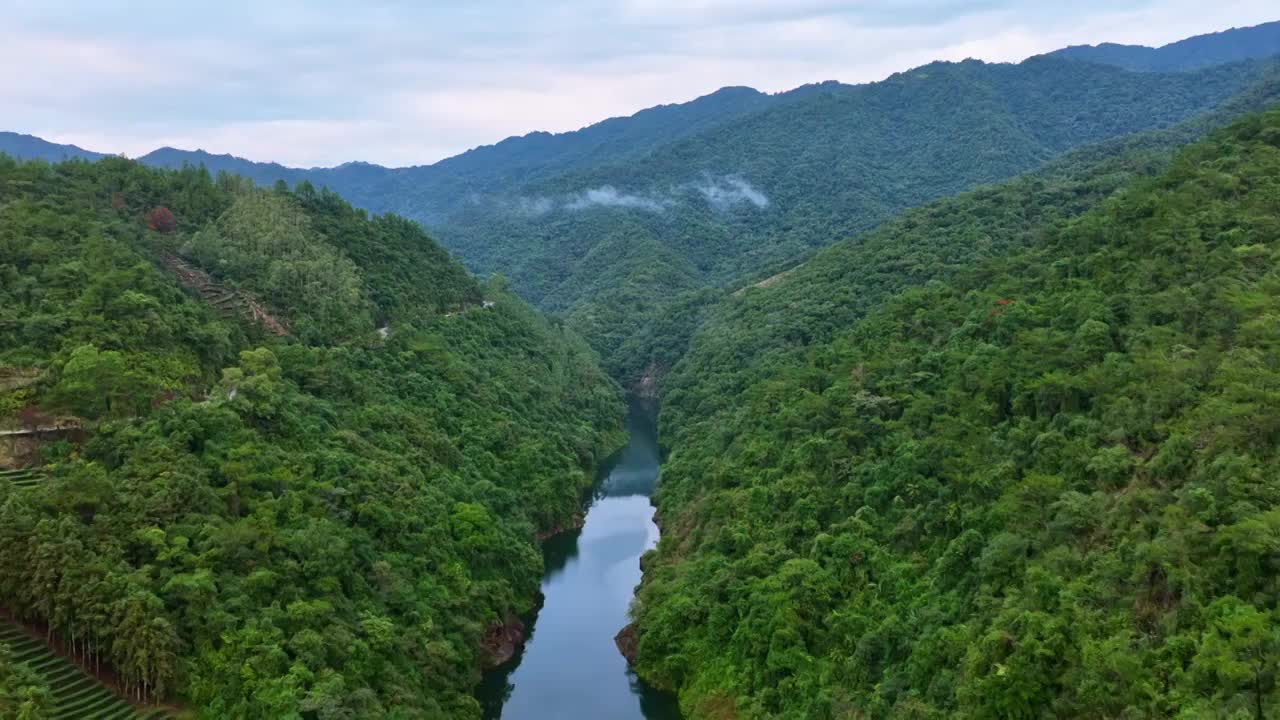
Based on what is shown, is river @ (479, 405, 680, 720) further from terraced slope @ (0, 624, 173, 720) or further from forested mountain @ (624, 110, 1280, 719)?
terraced slope @ (0, 624, 173, 720)

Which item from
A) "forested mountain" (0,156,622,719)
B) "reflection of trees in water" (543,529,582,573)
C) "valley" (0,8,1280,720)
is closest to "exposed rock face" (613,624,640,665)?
"valley" (0,8,1280,720)

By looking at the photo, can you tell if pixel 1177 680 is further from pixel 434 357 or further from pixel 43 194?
pixel 43 194

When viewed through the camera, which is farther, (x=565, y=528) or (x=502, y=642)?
(x=565, y=528)

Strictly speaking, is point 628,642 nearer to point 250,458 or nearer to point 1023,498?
point 250,458

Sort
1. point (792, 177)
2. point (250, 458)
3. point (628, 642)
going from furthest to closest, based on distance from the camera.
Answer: point (792, 177), point (628, 642), point (250, 458)

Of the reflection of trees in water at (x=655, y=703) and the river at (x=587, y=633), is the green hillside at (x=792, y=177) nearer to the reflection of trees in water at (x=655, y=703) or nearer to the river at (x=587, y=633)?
the river at (x=587, y=633)

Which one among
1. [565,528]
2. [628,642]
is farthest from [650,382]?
[628,642]
